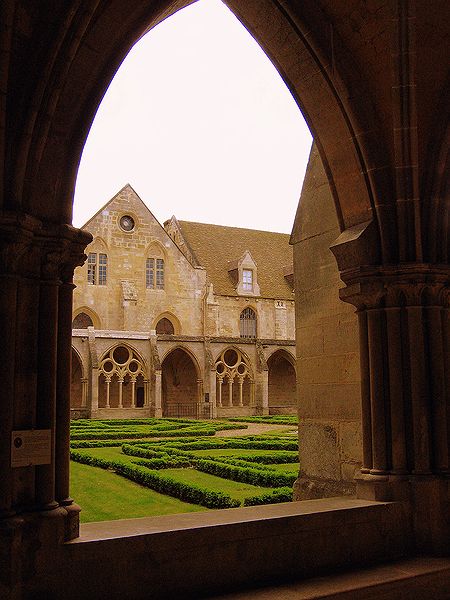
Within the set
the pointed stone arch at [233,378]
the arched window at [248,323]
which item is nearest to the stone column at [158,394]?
the pointed stone arch at [233,378]

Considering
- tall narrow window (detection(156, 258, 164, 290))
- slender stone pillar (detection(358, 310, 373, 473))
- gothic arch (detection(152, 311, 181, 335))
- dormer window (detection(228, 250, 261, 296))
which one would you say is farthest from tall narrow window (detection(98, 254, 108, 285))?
slender stone pillar (detection(358, 310, 373, 473))

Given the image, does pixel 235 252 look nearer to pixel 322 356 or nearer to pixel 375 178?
pixel 322 356

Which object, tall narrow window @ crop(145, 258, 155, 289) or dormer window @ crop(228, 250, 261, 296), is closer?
tall narrow window @ crop(145, 258, 155, 289)

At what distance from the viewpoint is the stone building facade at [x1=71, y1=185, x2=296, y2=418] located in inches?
1056

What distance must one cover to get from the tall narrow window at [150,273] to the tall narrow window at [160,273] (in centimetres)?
22

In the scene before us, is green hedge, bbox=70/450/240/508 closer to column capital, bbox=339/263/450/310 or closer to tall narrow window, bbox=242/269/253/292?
column capital, bbox=339/263/450/310

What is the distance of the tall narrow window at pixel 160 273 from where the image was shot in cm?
3319

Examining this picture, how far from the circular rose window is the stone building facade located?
52mm

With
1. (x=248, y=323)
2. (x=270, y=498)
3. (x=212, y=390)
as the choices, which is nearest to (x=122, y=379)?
(x=212, y=390)

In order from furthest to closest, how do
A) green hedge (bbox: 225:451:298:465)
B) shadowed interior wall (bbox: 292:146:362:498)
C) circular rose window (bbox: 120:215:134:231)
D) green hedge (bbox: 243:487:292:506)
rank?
circular rose window (bbox: 120:215:134:231)
green hedge (bbox: 225:451:298:465)
green hedge (bbox: 243:487:292:506)
shadowed interior wall (bbox: 292:146:362:498)

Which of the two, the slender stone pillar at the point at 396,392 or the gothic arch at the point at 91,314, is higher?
the gothic arch at the point at 91,314

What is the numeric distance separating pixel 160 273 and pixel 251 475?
25792 millimetres

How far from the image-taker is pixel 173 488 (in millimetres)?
7395

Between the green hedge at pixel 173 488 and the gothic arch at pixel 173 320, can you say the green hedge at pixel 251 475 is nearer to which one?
the green hedge at pixel 173 488
